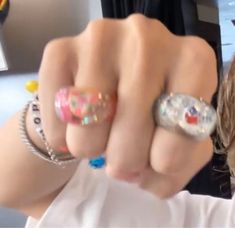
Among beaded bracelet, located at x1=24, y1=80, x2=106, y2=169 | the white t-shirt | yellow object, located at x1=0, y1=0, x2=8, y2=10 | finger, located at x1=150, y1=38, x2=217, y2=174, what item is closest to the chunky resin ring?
finger, located at x1=150, y1=38, x2=217, y2=174

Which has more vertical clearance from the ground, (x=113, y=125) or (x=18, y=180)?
(x=113, y=125)

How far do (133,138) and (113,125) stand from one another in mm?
13

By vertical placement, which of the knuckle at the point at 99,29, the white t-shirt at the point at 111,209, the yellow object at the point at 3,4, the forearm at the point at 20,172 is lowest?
the white t-shirt at the point at 111,209

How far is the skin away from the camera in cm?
23

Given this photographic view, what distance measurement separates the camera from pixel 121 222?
48 centimetres

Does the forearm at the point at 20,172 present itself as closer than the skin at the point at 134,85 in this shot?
No

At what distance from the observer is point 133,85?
24cm

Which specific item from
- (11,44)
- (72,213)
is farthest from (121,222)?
(11,44)

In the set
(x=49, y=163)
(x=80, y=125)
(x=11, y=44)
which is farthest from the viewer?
(x=11, y=44)

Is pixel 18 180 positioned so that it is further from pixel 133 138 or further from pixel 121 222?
pixel 133 138

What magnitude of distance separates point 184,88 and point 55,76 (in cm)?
7

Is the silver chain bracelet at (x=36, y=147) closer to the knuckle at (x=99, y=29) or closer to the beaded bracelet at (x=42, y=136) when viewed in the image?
the beaded bracelet at (x=42, y=136)

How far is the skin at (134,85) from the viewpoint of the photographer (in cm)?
23

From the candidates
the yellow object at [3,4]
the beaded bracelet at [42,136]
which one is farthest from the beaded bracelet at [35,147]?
the yellow object at [3,4]
